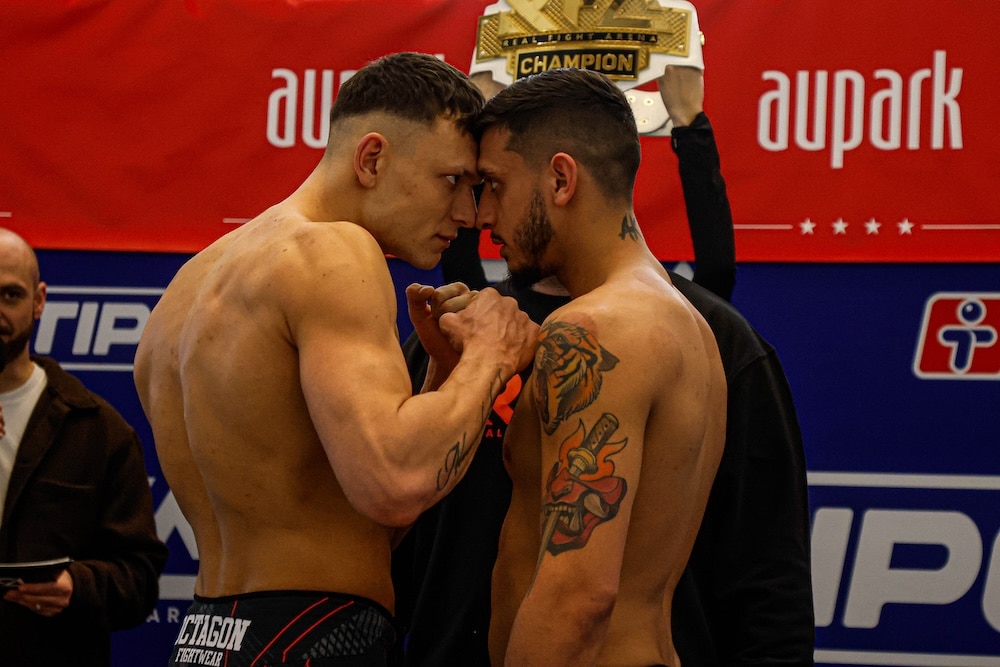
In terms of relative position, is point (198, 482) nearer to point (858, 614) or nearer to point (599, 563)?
point (599, 563)

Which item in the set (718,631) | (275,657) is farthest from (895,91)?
(275,657)

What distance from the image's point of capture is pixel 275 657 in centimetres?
168

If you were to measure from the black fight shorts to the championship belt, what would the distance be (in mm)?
1381

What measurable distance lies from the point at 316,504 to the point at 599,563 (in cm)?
45

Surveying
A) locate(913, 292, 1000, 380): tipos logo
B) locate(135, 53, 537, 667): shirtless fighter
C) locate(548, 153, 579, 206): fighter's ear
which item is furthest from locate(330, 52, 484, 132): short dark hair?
locate(913, 292, 1000, 380): tipos logo

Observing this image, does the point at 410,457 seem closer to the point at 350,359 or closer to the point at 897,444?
the point at 350,359

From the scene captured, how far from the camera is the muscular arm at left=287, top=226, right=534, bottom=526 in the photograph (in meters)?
1.60

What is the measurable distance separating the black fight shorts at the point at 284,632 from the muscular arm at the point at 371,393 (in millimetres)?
186

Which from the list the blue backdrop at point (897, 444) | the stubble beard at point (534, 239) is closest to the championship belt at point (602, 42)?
the stubble beard at point (534, 239)

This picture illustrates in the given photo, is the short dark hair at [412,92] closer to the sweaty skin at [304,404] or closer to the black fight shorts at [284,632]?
the sweaty skin at [304,404]

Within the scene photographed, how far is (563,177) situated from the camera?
1.88 m

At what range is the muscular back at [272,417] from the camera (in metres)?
1.69

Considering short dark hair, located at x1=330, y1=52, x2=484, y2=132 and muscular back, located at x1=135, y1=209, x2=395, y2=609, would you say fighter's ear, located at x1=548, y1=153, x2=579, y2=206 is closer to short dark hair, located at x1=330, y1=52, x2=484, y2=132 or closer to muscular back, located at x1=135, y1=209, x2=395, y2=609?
short dark hair, located at x1=330, y1=52, x2=484, y2=132

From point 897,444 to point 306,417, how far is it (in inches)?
85.4
